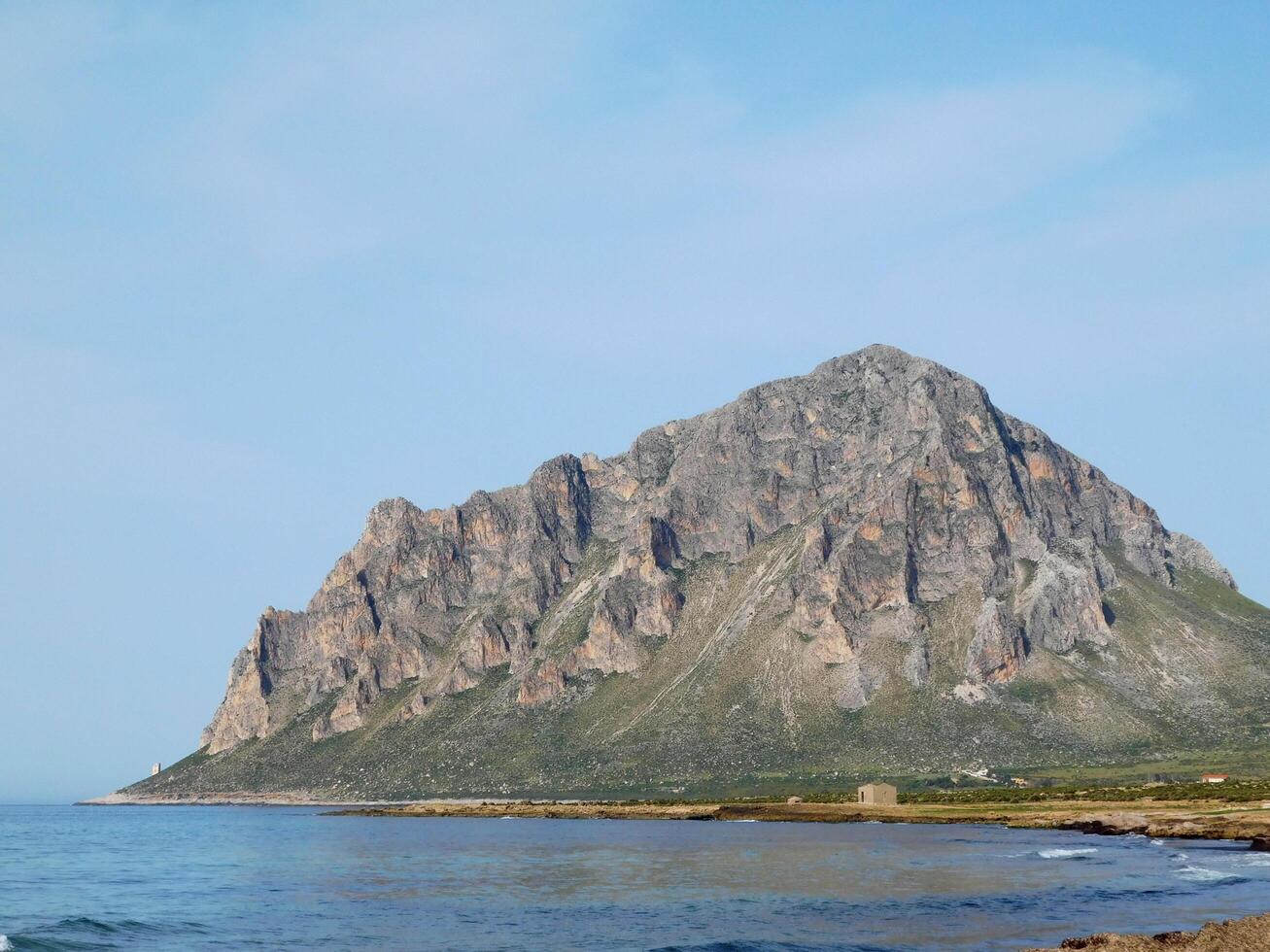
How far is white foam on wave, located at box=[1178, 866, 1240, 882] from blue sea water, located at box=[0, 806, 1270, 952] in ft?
0.67

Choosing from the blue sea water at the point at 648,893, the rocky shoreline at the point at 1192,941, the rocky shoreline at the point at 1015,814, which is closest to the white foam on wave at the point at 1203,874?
the blue sea water at the point at 648,893

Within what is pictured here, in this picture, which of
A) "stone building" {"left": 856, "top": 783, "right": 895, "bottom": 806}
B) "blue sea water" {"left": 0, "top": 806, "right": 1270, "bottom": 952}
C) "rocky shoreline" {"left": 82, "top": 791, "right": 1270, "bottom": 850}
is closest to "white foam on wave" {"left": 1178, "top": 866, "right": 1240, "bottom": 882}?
"blue sea water" {"left": 0, "top": 806, "right": 1270, "bottom": 952}

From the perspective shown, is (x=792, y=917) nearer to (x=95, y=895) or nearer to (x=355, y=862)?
(x=95, y=895)

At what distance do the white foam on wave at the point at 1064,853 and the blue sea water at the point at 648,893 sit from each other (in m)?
0.26

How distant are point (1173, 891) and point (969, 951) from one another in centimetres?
2141

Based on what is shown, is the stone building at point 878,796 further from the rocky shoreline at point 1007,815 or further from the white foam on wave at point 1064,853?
the white foam on wave at point 1064,853

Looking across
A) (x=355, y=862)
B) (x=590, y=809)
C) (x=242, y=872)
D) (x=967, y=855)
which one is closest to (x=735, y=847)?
(x=967, y=855)

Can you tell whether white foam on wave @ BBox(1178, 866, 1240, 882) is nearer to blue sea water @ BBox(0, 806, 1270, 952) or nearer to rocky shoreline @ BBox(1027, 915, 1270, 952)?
blue sea water @ BBox(0, 806, 1270, 952)

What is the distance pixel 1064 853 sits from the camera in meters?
90.9

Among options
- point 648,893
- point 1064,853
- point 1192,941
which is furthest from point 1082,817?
point 1192,941

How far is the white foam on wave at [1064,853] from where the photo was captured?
288 feet

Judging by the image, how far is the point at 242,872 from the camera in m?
97.6

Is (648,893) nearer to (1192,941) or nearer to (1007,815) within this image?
(1192,941)

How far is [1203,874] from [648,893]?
100ft
